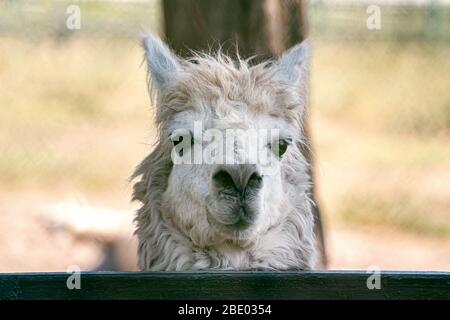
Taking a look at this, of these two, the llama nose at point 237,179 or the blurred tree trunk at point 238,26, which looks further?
the blurred tree trunk at point 238,26

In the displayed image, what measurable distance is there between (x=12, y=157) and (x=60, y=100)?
0.92 meters

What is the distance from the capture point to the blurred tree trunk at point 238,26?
5.20 metres

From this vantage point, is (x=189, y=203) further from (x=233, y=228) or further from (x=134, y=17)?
(x=134, y=17)

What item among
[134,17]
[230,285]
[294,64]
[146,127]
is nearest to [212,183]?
[230,285]

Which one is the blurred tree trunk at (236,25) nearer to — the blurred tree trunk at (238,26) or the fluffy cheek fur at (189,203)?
the blurred tree trunk at (238,26)

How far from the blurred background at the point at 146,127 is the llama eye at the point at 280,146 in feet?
15.9

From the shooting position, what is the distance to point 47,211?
9.05 meters

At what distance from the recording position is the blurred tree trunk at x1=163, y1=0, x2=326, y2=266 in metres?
5.20

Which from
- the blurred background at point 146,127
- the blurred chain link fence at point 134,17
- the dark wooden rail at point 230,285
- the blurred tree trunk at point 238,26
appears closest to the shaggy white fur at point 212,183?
the dark wooden rail at point 230,285

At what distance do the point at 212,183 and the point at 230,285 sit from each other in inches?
16.0

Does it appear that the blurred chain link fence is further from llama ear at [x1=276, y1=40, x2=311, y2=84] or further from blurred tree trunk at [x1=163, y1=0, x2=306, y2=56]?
llama ear at [x1=276, y1=40, x2=311, y2=84]
